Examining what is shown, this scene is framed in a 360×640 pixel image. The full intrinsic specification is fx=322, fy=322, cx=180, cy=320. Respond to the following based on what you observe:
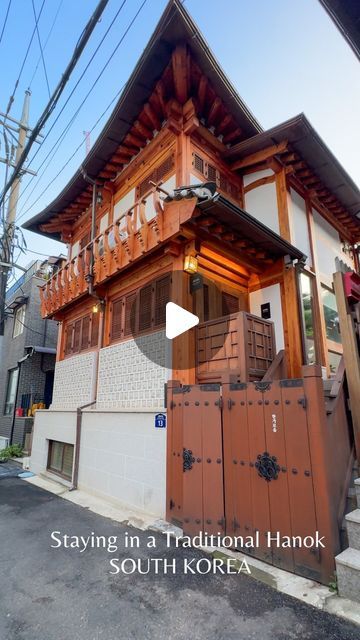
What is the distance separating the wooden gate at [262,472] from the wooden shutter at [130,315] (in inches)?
A: 110

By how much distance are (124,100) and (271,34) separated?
3287 mm

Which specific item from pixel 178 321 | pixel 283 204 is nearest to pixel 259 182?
pixel 283 204

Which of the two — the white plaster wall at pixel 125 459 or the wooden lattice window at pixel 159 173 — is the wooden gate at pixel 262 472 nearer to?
the white plaster wall at pixel 125 459

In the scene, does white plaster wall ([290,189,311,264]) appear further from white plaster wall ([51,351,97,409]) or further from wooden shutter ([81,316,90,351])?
wooden shutter ([81,316,90,351])

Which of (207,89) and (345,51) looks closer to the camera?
(345,51)

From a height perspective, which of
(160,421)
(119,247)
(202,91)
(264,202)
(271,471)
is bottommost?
(271,471)

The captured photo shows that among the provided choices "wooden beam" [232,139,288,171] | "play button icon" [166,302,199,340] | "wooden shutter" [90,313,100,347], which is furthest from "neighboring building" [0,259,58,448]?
"play button icon" [166,302,199,340]

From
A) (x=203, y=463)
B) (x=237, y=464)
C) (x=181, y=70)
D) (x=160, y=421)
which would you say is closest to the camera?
(x=237, y=464)

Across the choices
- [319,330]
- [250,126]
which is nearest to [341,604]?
[319,330]

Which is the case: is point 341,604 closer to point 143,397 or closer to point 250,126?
point 143,397

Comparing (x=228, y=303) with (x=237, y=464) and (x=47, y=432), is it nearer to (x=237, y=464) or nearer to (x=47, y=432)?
(x=237, y=464)

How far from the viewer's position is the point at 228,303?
644 centimetres

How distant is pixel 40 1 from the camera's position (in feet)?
16.0

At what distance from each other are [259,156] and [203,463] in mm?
6434
